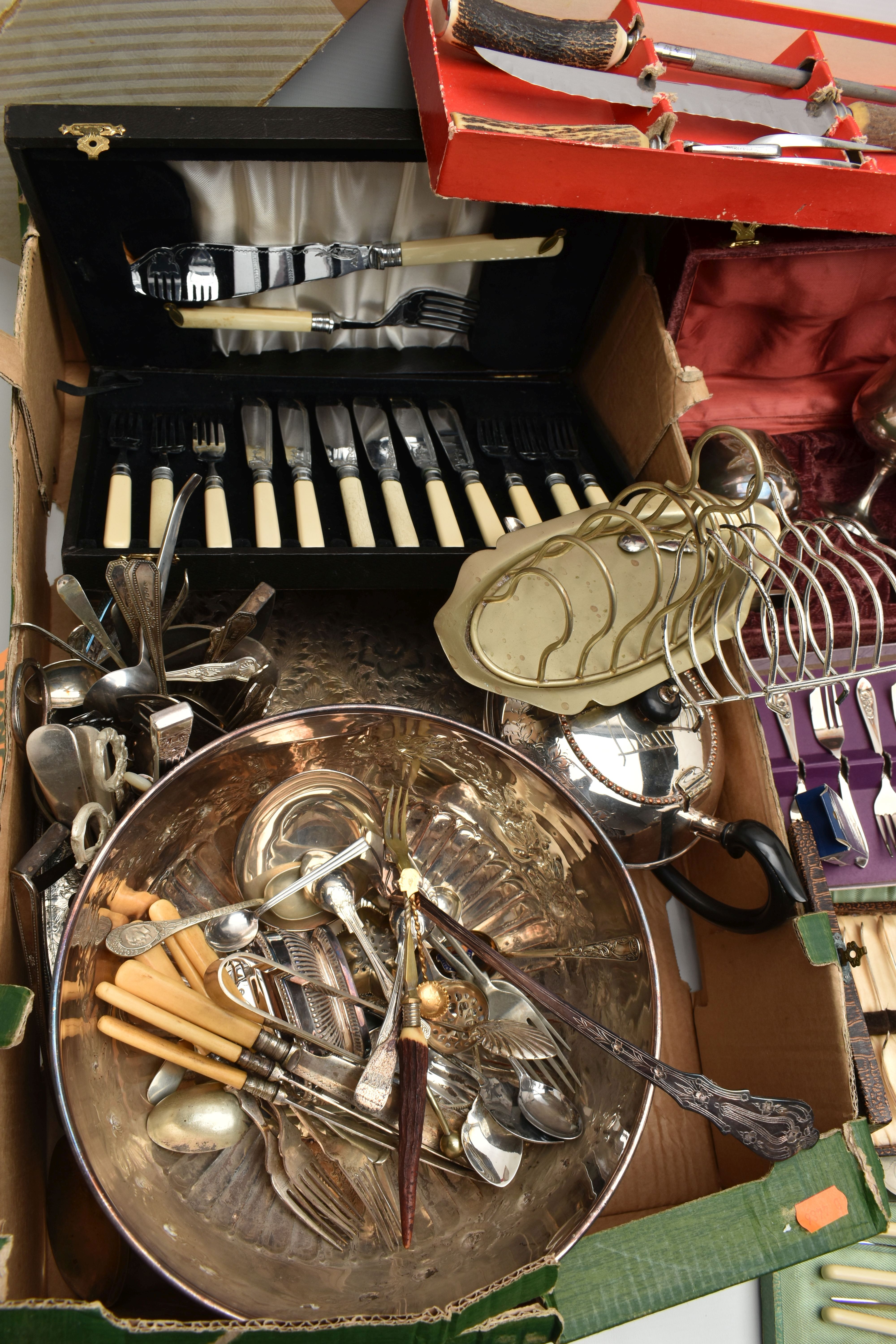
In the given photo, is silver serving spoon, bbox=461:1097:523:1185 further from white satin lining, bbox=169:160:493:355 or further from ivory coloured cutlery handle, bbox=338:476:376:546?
white satin lining, bbox=169:160:493:355

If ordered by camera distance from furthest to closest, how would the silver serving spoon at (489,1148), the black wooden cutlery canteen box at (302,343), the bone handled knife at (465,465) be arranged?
the bone handled knife at (465,465), the black wooden cutlery canteen box at (302,343), the silver serving spoon at (489,1148)

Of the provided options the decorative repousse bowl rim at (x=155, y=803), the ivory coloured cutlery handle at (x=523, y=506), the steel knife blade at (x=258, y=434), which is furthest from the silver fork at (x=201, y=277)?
the decorative repousse bowl rim at (x=155, y=803)

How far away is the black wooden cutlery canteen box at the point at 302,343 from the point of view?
0.68 m

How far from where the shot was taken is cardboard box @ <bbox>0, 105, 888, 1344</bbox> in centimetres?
48

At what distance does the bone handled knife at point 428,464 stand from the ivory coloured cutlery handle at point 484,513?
0.07ft

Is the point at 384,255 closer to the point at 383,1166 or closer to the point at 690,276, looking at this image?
the point at 690,276

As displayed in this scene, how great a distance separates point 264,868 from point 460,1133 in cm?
23

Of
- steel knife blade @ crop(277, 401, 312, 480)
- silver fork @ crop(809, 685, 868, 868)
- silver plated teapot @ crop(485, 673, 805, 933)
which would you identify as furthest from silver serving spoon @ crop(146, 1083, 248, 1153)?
silver fork @ crop(809, 685, 868, 868)

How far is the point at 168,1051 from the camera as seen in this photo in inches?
20.5

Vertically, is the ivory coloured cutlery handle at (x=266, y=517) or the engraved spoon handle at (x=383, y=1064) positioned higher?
the ivory coloured cutlery handle at (x=266, y=517)

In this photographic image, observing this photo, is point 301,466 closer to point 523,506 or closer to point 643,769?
point 523,506

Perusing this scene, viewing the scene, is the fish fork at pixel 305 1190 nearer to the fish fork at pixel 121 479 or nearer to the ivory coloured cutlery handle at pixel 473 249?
the fish fork at pixel 121 479

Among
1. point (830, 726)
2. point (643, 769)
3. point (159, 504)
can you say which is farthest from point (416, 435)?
point (830, 726)

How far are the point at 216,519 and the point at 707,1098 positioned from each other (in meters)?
0.58
